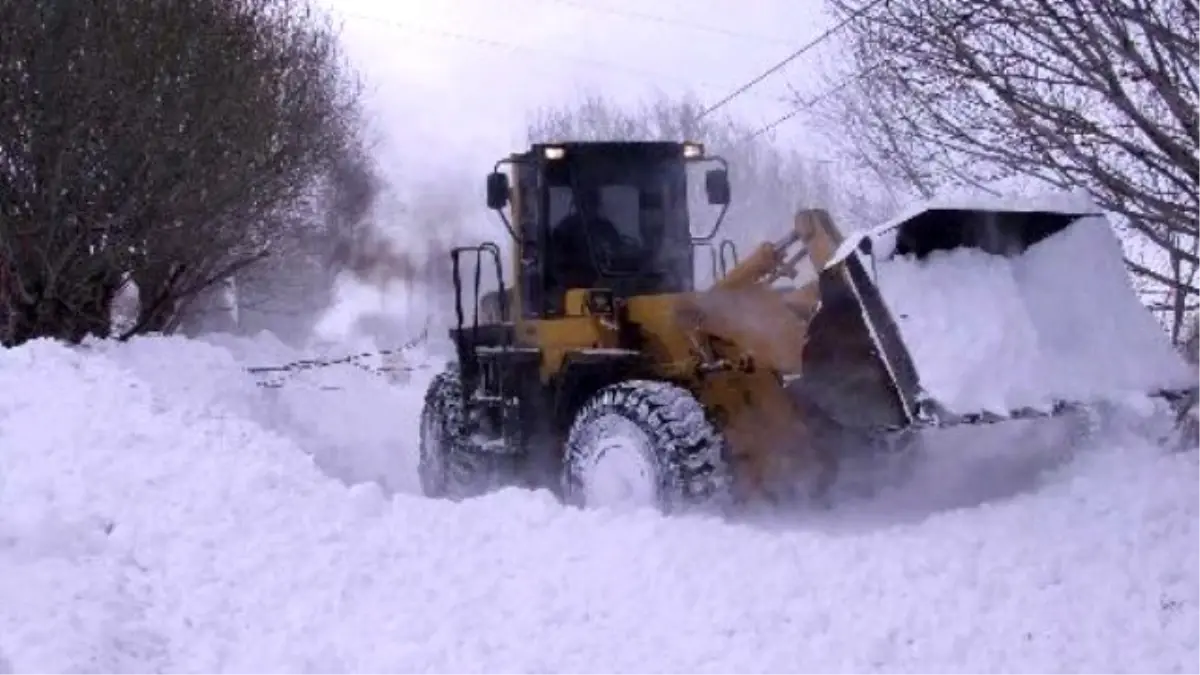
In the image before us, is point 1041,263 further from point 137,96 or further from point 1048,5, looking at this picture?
point 137,96

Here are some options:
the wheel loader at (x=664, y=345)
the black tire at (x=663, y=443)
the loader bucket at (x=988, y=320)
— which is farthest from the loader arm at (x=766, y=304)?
the loader bucket at (x=988, y=320)

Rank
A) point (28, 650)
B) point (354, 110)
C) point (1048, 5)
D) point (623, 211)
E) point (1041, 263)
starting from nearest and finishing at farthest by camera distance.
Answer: point (28, 650), point (1048, 5), point (1041, 263), point (623, 211), point (354, 110)

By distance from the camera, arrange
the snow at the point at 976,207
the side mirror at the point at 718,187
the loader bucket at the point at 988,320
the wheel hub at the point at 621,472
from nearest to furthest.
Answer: the loader bucket at the point at 988,320
the snow at the point at 976,207
the wheel hub at the point at 621,472
the side mirror at the point at 718,187

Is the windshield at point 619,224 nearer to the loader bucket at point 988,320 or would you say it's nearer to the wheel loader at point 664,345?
the wheel loader at point 664,345

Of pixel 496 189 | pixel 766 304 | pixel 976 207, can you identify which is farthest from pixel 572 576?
pixel 496 189

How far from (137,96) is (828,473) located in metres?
11.2

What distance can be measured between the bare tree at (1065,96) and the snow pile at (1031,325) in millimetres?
352

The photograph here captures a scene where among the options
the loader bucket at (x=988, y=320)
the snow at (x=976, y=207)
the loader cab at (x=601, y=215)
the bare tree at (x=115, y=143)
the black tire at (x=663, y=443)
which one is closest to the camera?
the loader bucket at (x=988, y=320)

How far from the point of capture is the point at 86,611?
5.55m

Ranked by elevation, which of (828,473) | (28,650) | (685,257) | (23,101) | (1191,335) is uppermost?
(23,101)

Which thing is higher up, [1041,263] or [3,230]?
[3,230]

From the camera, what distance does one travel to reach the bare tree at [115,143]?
49.7 ft

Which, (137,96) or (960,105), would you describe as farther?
(137,96)

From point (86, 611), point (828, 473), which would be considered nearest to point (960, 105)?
point (828, 473)
